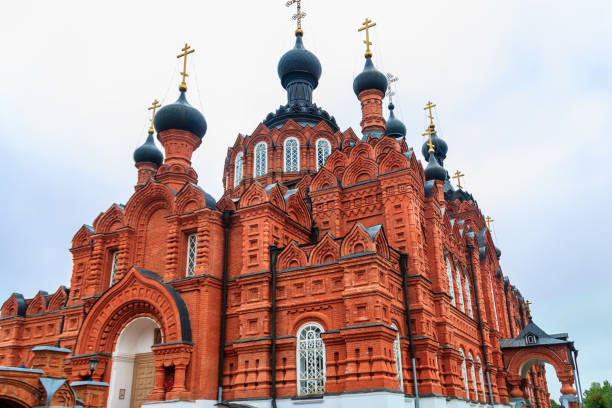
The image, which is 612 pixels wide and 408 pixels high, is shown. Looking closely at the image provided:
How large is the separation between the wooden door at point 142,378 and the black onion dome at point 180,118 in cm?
575

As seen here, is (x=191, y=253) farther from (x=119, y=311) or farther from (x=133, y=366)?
(x=133, y=366)

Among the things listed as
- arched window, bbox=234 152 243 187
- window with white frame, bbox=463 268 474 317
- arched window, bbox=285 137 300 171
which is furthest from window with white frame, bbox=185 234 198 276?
window with white frame, bbox=463 268 474 317

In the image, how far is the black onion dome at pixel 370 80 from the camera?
1625 centimetres

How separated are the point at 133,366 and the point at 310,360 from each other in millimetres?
4201

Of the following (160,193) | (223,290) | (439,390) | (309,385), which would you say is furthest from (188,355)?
(439,390)

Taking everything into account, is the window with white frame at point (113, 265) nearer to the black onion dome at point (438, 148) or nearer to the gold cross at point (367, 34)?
the gold cross at point (367, 34)

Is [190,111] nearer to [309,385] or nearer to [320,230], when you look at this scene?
[320,230]

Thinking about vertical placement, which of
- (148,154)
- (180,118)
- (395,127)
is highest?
(395,127)

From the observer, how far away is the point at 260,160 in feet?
56.5

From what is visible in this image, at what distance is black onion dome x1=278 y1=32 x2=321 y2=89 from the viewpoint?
1798 cm

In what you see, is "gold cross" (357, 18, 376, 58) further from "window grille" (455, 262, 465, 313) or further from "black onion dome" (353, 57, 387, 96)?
"window grille" (455, 262, 465, 313)

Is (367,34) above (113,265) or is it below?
above

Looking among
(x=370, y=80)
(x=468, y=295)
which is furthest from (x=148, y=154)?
(x=468, y=295)

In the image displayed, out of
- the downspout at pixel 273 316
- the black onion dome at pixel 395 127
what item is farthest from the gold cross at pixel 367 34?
the downspout at pixel 273 316
